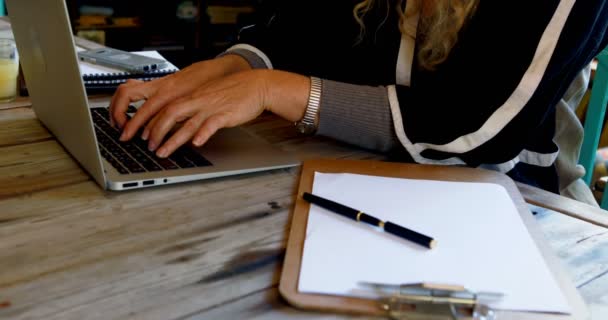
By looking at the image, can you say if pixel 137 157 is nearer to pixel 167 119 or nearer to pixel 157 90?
pixel 167 119

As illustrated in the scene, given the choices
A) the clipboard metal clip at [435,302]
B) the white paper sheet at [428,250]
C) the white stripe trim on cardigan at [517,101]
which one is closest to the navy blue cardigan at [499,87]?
the white stripe trim on cardigan at [517,101]

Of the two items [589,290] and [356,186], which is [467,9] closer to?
[356,186]

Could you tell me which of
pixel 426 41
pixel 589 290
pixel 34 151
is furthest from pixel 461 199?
pixel 34 151

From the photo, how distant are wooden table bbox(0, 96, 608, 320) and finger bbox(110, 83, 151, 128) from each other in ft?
0.32

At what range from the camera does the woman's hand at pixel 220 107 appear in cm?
82

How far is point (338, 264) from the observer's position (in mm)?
570

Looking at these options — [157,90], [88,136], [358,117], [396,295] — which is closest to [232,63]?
[157,90]

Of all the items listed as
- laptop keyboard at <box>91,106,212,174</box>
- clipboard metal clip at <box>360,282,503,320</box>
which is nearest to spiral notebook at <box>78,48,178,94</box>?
laptop keyboard at <box>91,106,212,174</box>

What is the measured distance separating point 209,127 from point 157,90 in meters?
0.18

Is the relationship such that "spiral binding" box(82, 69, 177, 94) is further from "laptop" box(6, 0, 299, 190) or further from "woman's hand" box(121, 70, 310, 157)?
"woman's hand" box(121, 70, 310, 157)

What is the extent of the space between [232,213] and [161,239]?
0.10 metres

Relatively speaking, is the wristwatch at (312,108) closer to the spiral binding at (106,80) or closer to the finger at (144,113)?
the finger at (144,113)

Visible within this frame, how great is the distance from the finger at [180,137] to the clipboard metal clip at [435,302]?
1.29 ft

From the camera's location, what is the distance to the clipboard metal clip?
50cm
